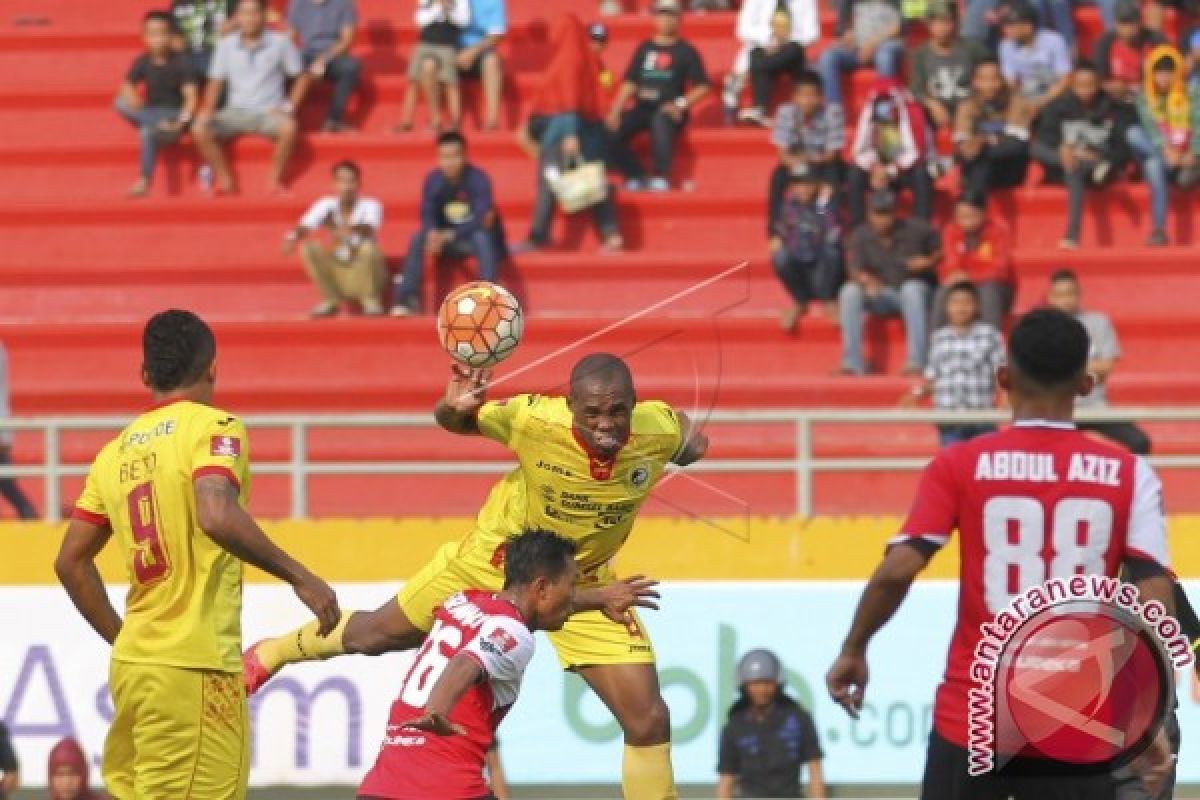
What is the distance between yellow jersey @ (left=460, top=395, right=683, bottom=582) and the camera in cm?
937

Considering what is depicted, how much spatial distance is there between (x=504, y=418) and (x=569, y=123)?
940 centimetres

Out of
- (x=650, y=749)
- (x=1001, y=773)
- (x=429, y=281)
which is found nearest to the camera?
(x=1001, y=773)

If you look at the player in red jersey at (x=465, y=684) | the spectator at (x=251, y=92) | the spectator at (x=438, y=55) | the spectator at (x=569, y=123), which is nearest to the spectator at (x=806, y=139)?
the spectator at (x=569, y=123)

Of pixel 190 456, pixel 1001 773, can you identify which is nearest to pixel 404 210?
pixel 190 456

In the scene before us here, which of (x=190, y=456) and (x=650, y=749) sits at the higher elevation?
(x=190, y=456)

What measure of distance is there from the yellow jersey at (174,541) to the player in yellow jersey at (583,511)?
4.53 ft

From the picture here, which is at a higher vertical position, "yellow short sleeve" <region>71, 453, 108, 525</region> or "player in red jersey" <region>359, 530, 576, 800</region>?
"yellow short sleeve" <region>71, 453, 108, 525</region>

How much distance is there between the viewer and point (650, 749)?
9.51m

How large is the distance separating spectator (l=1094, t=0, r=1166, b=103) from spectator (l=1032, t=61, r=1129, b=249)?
35cm

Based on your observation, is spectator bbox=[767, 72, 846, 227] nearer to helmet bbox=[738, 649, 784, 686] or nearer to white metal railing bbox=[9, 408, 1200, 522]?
white metal railing bbox=[9, 408, 1200, 522]

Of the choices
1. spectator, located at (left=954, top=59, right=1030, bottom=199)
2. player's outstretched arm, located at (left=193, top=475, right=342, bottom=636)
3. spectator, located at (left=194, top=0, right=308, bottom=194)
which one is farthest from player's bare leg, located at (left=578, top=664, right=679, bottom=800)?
spectator, located at (left=194, top=0, right=308, bottom=194)

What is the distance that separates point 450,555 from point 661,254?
9039mm

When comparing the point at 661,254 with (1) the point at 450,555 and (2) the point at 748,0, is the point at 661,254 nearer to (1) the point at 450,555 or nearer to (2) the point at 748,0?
(2) the point at 748,0

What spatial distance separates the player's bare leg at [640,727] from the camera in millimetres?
9484
